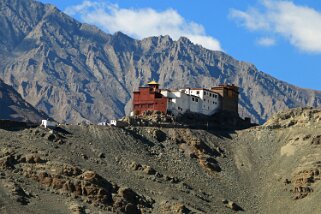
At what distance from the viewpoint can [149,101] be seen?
18562 cm

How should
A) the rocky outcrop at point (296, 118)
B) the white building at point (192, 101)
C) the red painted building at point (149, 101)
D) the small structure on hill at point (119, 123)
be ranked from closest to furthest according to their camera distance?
the small structure on hill at point (119, 123) < the rocky outcrop at point (296, 118) < the red painted building at point (149, 101) < the white building at point (192, 101)

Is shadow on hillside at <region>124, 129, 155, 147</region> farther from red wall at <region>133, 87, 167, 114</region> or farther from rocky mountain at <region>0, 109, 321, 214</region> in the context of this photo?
red wall at <region>133, 87, 167, 114</region>

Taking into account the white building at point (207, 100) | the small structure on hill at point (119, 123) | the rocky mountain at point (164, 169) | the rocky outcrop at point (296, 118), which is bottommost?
the rocky mountain at point (164, 169)

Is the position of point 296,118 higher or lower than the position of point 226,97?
lower

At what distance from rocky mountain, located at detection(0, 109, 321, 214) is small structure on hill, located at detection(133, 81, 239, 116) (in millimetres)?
9259

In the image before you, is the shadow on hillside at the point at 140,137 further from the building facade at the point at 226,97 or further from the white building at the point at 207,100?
the building facade at the point at 226,97

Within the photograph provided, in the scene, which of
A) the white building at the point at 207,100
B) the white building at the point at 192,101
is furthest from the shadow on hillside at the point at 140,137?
the white building at the point at 207,100

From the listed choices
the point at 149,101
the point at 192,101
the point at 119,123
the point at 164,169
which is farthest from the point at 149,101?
the point at 164,169

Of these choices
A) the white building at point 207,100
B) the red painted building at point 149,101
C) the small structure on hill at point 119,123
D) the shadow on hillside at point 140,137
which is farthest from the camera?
the white building at point 207,100

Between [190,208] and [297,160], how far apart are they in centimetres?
3448

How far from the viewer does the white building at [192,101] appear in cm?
18588

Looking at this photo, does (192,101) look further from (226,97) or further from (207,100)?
(226,97)

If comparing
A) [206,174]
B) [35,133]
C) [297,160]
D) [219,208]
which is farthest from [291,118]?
[35,133]

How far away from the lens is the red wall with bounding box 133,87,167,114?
184000mm
